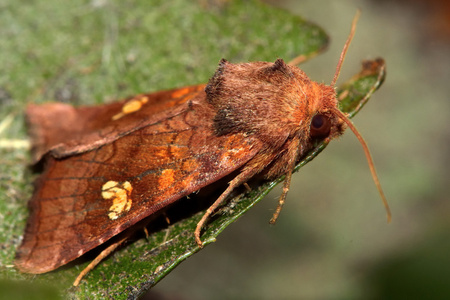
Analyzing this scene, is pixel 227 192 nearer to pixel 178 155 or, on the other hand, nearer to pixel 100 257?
pixel 178 155

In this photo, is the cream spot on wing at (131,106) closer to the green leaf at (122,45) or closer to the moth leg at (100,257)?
the green leaf at (122,45)

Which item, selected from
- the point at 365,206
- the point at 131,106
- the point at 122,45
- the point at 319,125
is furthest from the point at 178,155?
the point at 365,206

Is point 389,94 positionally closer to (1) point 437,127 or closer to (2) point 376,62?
(1) point 437,127

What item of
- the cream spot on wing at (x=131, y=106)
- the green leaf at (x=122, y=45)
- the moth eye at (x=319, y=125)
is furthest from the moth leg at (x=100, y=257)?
the moth eye at (x=319, y=125)

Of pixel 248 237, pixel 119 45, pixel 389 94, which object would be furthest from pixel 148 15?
pixel 389 94

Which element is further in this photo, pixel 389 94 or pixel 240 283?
pixel 389 94

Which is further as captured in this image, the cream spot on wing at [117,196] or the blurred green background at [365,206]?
the blurred green background at [365,206]
